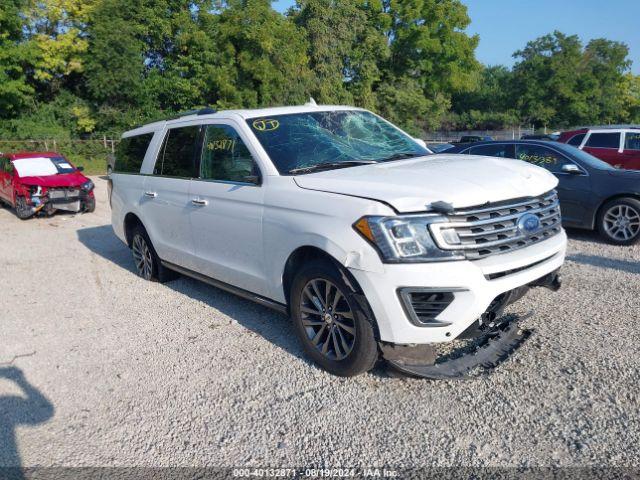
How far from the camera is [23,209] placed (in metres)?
12.2

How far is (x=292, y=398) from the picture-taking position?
11.8 feet

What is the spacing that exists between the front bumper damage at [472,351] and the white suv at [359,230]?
1cm

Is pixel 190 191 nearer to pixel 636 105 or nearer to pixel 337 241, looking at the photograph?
pixel 337 241

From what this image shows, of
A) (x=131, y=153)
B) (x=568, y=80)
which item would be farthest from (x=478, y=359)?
(x=568, y=80)

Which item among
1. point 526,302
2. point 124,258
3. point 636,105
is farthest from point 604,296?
point 636,105

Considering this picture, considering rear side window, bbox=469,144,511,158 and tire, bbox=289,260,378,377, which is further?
rear side window, bbox=469,144,511,158

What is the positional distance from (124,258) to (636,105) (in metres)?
83.2

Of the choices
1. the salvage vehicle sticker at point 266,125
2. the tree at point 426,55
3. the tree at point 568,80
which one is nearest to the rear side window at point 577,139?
the salvage vehicle sticker at point 266,125

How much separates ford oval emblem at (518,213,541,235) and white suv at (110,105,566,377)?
0.01 metres

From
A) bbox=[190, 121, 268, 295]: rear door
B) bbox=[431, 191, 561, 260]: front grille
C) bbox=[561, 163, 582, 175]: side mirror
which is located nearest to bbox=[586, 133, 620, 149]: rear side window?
bbox=[561, 163, 582, 175]: side mirror

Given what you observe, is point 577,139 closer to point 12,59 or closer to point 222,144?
point 222,144

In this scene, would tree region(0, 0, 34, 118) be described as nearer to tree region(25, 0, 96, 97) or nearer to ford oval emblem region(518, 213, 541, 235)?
tree region(25, 0, 96, 97)

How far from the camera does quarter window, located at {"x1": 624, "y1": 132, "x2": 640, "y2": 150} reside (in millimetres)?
11933

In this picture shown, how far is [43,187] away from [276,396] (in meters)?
10.7
